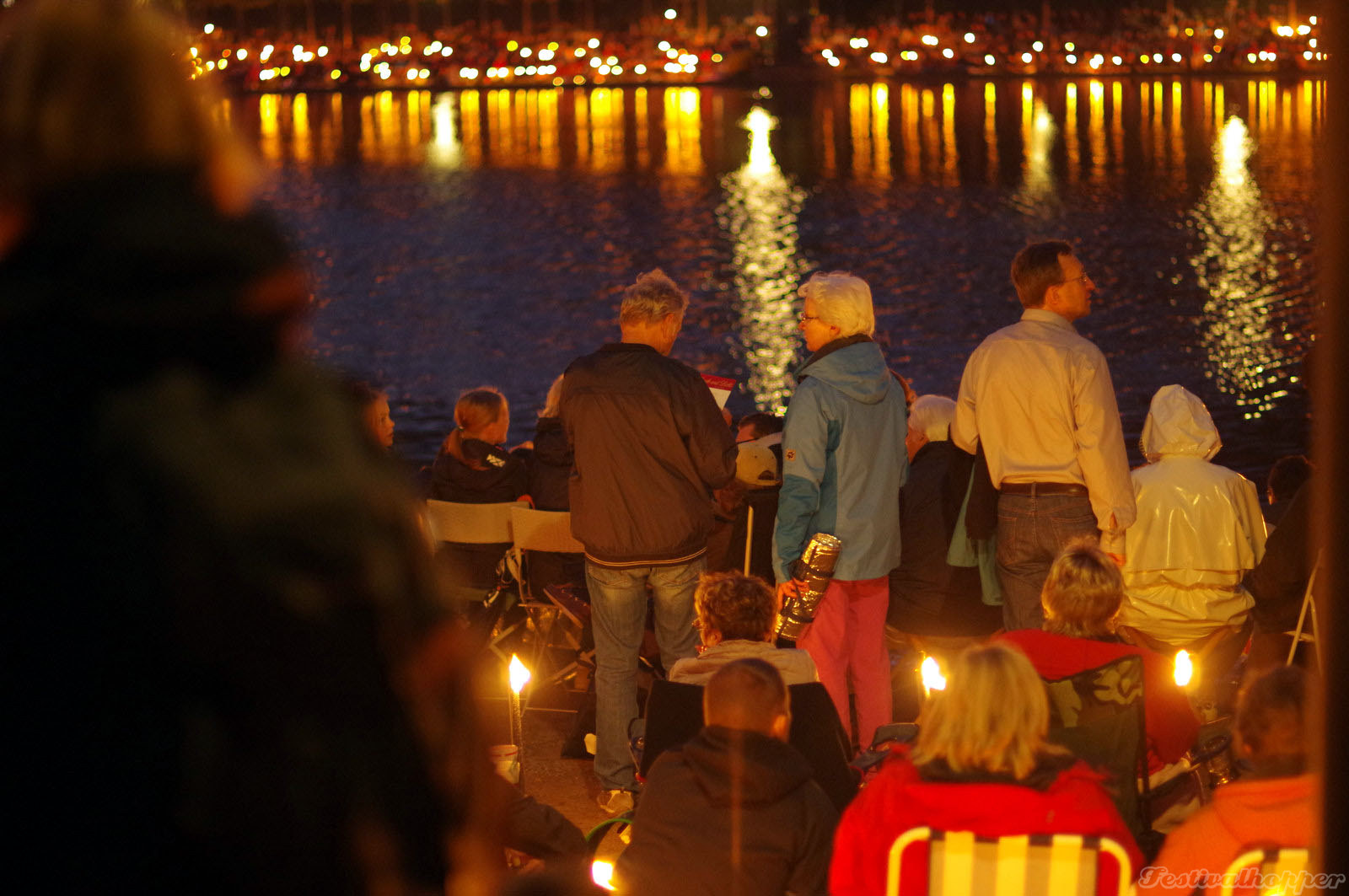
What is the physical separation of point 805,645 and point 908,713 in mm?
843

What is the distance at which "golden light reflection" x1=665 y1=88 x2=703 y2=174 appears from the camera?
38.3 meters

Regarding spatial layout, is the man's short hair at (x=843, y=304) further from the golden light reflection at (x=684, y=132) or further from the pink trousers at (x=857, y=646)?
the golden light reflection at (x=684, y=132)

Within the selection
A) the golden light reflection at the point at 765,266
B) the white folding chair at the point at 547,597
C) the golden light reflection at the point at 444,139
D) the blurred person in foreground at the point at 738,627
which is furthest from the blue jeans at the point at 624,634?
the golden light reflection at the point at 444,139

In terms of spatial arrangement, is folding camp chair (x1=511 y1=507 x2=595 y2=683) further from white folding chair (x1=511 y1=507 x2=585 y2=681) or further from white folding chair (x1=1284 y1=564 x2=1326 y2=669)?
white folding chair (x1=1284 y1=564 x2=1326 y2=669)

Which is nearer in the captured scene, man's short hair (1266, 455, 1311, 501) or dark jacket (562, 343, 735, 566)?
dark jacket (562, 343, 735, 566)

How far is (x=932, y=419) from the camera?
5875mm

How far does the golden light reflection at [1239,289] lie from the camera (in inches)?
531

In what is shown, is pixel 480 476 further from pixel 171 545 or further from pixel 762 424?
pixel 171 545

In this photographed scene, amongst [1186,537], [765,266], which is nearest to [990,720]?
[1186,537]

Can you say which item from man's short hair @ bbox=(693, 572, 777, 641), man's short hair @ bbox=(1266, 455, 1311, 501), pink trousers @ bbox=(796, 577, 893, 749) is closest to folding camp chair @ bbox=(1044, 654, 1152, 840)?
man's short hair @ bbox=(693, 572, 777, 641)

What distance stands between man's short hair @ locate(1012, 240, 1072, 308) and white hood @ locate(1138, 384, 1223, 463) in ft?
1.96

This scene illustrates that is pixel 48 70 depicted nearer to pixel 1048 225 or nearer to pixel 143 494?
pixel 143 494

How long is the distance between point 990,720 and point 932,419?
123 inches

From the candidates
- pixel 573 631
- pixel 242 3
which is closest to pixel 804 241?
pixel 573 631
